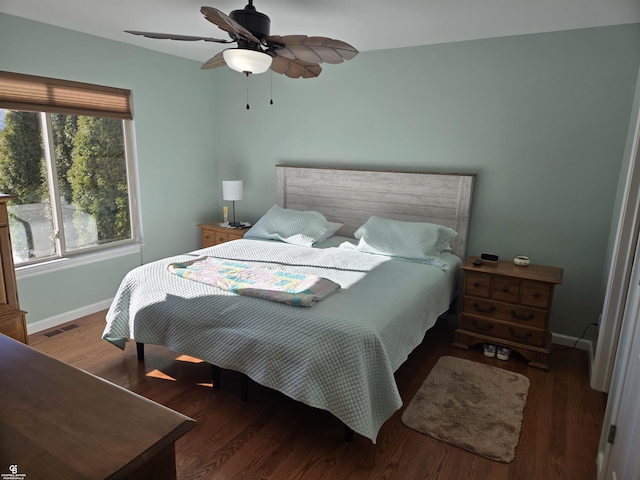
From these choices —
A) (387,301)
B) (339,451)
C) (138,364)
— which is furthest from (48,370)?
(138,364)

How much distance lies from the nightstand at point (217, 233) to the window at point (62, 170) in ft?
2.47

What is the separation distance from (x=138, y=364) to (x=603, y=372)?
10.0 ft

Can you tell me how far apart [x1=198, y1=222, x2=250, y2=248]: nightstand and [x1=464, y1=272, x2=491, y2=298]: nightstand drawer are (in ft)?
7.28

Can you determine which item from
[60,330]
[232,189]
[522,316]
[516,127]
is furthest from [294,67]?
[60,330]

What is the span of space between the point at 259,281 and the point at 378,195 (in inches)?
64.2

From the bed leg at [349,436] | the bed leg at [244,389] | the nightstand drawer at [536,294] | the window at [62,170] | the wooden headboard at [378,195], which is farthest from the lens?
the wooden headboard at [378,195]

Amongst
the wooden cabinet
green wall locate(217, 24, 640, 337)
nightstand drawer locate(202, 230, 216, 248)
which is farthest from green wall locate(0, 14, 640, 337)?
the wooden cabinet

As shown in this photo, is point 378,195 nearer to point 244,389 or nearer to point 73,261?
point 244,389

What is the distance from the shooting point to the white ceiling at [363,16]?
100.0 inches

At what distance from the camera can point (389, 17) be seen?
9.20ft

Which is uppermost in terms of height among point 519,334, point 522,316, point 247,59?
point 247,59

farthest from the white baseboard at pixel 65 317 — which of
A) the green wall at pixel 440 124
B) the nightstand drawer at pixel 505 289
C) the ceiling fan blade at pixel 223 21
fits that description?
the nightstand drawer at pixel 505 289

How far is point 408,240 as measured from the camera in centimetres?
324

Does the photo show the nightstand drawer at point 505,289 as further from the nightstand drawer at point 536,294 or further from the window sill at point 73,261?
the window sill at point 73,261
